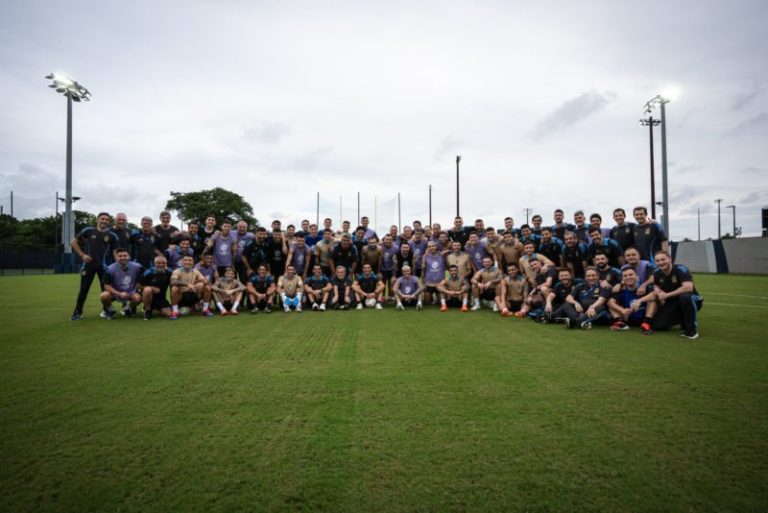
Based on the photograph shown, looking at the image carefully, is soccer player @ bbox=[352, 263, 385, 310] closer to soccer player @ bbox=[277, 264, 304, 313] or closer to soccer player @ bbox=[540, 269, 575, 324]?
soccer player @ bbox=[277, 264, 304, 313]

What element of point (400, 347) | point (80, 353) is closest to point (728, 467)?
point (400, 347)

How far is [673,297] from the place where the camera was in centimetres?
576

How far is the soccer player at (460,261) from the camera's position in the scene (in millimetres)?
9162

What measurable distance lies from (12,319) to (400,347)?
7111 millimetres

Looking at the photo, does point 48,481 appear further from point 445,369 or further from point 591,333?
point 591,333

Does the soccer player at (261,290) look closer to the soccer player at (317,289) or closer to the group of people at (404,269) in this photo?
the group of people at (404,269)

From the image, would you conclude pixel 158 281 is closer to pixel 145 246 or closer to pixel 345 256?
pixel 145 246

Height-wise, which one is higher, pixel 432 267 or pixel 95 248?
pixel 95 248

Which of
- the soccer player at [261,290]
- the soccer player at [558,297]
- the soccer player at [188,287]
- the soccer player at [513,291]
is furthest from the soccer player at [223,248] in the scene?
the soccer player at [558,297]

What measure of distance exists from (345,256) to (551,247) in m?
4.58

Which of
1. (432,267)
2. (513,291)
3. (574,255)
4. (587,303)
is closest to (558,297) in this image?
(587,303)

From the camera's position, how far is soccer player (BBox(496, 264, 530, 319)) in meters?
7.97

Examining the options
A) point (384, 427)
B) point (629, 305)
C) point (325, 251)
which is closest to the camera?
point (384, 427)

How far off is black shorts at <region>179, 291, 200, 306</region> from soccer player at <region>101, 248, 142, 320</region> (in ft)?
2.45
